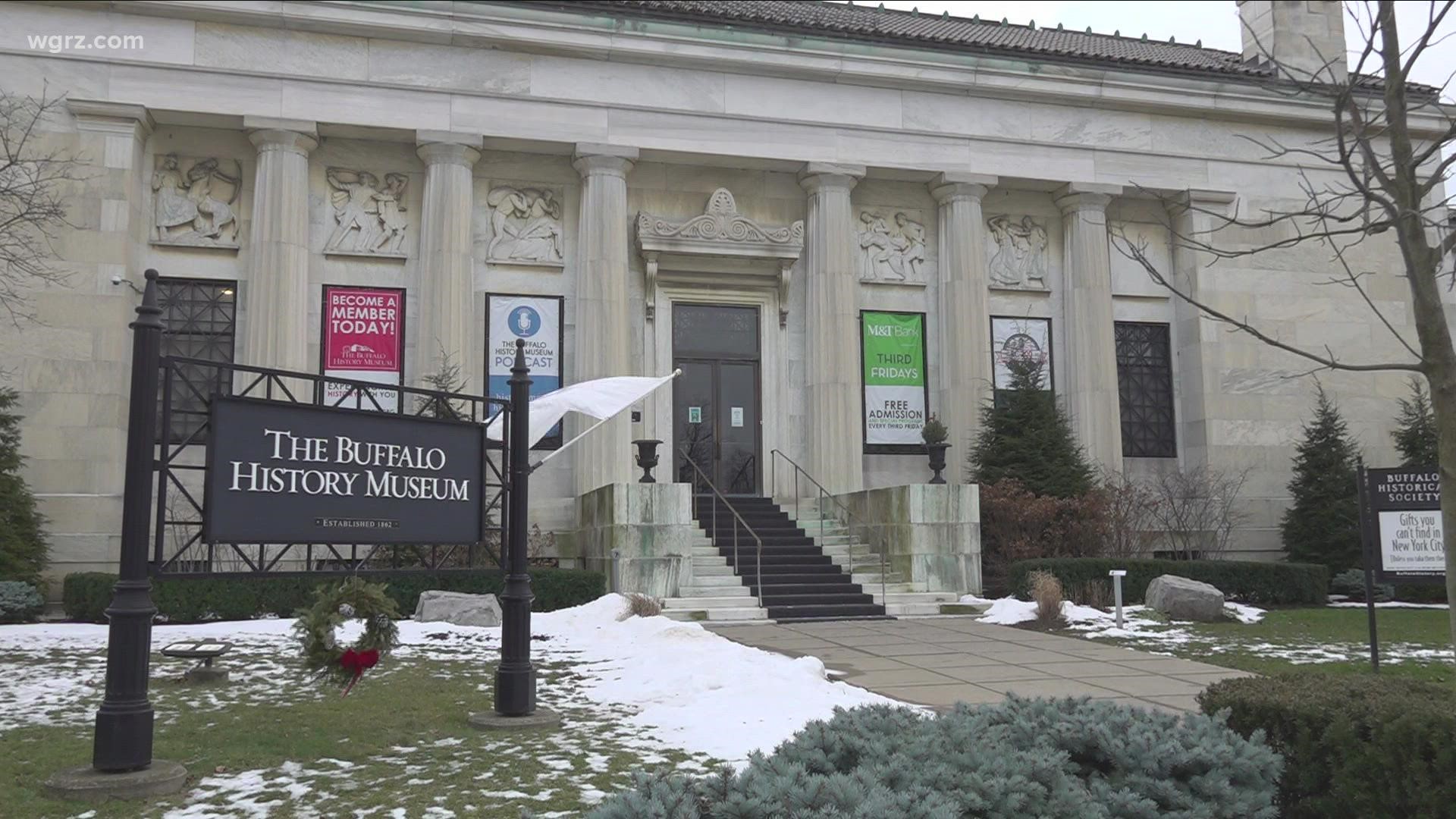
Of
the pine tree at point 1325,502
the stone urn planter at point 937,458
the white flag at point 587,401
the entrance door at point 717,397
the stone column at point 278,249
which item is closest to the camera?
the white flag at point 587,401

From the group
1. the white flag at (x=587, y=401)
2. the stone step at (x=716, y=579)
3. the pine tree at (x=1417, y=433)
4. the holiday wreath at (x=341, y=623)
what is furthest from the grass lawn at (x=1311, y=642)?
the holiday wreath at (x=341, y=623)

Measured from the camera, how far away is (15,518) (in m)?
18.8

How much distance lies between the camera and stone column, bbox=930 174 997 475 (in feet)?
83.0

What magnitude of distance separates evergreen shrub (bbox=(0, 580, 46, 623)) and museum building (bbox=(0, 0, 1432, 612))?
9.79 feet

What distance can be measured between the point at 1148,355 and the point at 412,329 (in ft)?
57.2

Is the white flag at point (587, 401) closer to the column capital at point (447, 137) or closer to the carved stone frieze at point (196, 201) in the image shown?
the column capital at point (447, 137)

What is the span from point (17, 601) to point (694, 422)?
1316 cm

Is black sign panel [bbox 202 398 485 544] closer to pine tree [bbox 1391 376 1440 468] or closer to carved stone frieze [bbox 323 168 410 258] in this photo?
carved stone frieze [bbox 323 168 410 258]

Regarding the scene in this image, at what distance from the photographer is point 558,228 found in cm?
2467

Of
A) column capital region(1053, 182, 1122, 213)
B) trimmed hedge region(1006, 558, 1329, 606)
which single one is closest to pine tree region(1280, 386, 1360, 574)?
trimmed hedge region(1006, 558, 1329, 606)

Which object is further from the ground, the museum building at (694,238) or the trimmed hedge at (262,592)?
the museum building at (694,238)

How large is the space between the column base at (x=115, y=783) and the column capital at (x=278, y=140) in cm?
1821

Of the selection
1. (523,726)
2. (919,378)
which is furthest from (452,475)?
(919,378)

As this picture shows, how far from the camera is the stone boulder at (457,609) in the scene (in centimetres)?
1552
